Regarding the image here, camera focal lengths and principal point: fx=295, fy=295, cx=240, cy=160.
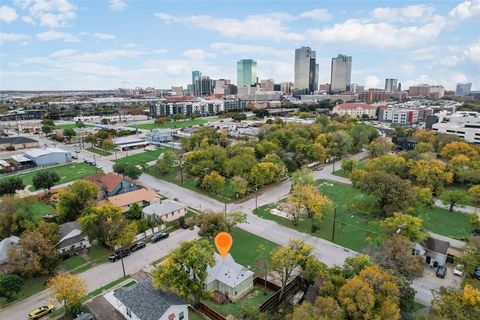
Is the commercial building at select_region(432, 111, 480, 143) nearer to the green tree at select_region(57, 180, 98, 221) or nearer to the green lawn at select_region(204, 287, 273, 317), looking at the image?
the green lawn at select_region(204, 287, 273, 317)

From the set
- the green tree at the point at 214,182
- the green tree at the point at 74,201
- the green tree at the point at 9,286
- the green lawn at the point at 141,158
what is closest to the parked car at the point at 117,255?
the green tree at the point at 9,286

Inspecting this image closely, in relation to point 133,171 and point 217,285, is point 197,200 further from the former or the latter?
point 217,285

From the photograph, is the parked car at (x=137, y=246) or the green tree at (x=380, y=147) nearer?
the parked car at (x=137, y=246)

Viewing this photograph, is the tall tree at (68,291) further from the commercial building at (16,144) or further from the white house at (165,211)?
the commercial building at (16,144)

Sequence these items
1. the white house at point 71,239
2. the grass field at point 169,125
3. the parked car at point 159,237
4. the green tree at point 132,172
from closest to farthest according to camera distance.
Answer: the white house at point 71,239
the parked car at point 159,237
the green tree at point 132,172
the grass field at point 169,125

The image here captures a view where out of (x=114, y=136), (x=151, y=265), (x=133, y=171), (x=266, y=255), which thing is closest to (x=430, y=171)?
(x=266, y=255)

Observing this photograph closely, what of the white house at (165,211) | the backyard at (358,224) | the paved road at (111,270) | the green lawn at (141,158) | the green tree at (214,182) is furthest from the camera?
the green lawn at (141,158)
